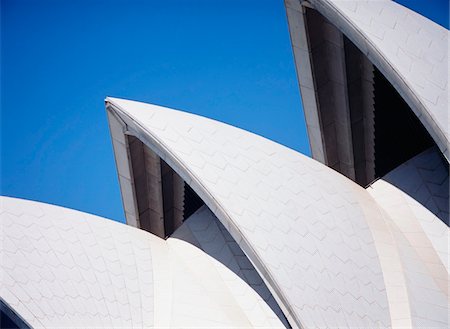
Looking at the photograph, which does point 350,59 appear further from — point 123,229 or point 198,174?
point 123,229

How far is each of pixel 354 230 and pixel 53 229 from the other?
5.91 meters

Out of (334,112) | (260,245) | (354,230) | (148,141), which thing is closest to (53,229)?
(148,141)

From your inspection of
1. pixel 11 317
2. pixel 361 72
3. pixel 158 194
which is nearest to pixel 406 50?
pixel 361 72

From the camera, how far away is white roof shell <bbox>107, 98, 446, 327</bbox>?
13.2m

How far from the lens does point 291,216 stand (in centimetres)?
1413

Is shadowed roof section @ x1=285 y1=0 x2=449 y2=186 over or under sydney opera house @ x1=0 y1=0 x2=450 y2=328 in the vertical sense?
over

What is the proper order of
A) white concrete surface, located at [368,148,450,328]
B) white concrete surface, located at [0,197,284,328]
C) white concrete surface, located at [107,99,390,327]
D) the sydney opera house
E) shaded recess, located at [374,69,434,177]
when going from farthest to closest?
shaded recess, located at [374,69,434,177], white concrete surface, located at [0,197,284,328], white concrete surface, located at [368,148,450,328], the sydney opera house, white concrete surface, located at [107,99,390,327]

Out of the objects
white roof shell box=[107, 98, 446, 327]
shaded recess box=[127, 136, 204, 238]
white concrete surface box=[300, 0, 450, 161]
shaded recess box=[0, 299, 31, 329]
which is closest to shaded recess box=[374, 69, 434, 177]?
white roof shell box=[107, 98, 446, 327]

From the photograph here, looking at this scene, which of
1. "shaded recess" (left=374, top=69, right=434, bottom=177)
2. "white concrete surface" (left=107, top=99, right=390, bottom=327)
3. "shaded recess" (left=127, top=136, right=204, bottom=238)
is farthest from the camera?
"shaded recess" (left=127, top=136, right=204, bottom=238)

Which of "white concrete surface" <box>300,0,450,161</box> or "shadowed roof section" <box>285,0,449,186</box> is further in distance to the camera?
"shadowed roof section" <box>285,0,449,186</box>

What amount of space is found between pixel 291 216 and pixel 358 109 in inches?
158

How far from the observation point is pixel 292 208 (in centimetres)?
1429

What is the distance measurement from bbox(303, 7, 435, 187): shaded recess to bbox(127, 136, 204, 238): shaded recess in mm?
3635

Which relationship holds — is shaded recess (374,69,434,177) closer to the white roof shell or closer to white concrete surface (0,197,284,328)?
A: the white roof shell
